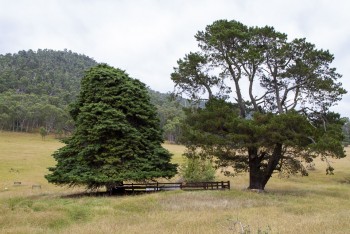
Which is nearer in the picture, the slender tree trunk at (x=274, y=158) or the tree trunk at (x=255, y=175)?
the slender tree trunk at (x=274, y=158)

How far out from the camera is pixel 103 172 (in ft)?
98.0

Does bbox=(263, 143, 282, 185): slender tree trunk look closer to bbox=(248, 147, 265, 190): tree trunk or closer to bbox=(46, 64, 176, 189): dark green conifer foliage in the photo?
bbox=(248, 147, 265, 190): tree trunk

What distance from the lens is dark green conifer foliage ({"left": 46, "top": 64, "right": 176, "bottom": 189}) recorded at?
30062 millimetres

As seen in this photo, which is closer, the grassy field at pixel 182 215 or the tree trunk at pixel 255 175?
the grassy field at pixel 182 215

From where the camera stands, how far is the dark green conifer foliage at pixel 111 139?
30.1 meters

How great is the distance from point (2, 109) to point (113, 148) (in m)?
108

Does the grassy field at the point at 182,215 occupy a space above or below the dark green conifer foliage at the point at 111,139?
below

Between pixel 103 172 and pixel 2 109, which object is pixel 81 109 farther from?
pixel 2 109

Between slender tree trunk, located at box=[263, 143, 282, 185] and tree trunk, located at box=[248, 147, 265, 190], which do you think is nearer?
slender tree trunk, located at box=[263, 143, 282, 185]

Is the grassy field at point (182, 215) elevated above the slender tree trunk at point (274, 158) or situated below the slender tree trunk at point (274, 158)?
below

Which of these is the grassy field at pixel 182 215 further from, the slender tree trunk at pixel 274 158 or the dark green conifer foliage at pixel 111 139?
the dark green conifer foliage at pixel 111 139

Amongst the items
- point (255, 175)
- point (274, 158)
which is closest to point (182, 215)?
point (274, 158)

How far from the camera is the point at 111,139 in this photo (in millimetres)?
31297

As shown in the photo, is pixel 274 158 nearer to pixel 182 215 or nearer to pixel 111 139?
pixel 111 139
